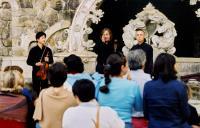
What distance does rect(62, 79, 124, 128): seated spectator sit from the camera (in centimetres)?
624

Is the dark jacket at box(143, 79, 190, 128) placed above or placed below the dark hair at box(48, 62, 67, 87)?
below

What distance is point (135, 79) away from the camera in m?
7.37

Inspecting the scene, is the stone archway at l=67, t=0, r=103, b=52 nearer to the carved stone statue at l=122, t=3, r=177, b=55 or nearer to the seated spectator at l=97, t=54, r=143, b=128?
the carved stone statue at l=122, t=3, r=177, b=55

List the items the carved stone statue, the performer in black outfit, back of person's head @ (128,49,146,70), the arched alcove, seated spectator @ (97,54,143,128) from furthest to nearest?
the arched alcove, the carved stone statue, the performer in black outfit, back of person's head @ (128,49,146,70), seated spectator @ (97,54,143,128)

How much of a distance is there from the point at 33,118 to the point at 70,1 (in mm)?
7637

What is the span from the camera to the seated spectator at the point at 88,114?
6242mm

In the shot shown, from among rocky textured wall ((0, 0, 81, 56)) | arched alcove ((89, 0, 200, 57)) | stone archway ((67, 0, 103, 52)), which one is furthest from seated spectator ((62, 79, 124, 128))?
arched alcove ((89, 0, 200, 57))

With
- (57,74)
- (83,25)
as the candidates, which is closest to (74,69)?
(57,74)

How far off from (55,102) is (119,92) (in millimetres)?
747

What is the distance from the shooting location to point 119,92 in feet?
22.7

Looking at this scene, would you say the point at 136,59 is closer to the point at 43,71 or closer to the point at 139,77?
the point at 139,77

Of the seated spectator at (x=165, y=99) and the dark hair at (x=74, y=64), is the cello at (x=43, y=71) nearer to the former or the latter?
the dark hair at (x=74, y=64)

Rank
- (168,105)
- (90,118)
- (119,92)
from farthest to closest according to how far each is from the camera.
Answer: (119,92)
(168,105)
(90,118)

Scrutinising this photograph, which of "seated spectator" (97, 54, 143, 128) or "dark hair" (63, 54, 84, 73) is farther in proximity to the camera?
"dark hair" (63, 54, 84, 73)
